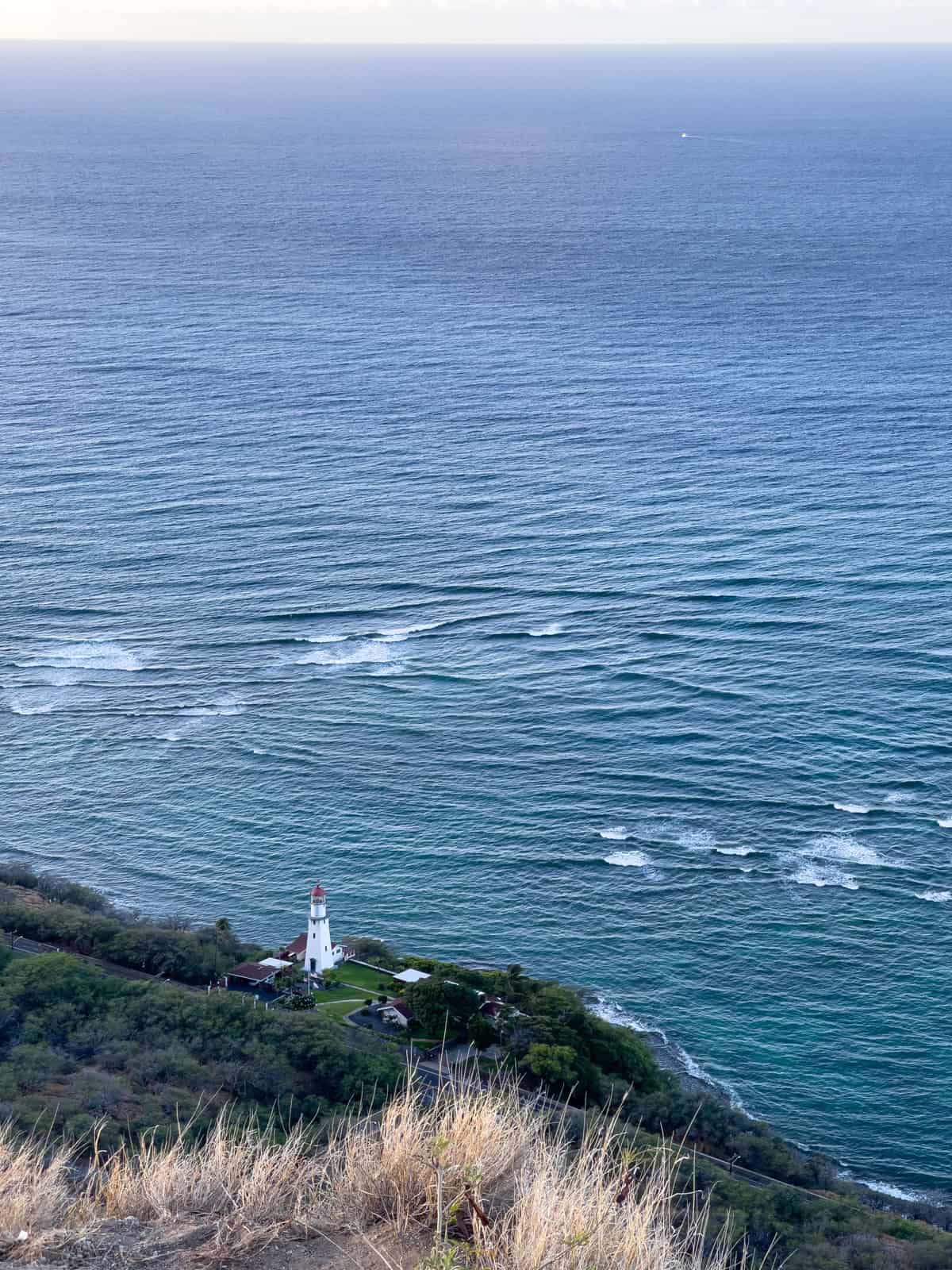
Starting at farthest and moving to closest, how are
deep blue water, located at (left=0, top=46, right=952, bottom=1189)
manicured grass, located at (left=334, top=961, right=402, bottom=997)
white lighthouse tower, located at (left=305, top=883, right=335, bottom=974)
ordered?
deep blue water, located at (left=0, top=46, right=952, bottom=1189) → white lighthouse tower, located at (left=305, top=883, right=335, bottom=974) → manicured grass, located at (left=334, top=961, right=402, bottom=997)

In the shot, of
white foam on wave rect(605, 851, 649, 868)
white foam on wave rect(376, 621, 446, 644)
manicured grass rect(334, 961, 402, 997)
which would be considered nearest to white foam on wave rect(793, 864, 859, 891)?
white foam on wave rect(605, 851, 649, 868)

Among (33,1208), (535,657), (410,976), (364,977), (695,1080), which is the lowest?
(695,1080)

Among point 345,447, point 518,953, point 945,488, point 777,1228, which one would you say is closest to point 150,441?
point 345,447

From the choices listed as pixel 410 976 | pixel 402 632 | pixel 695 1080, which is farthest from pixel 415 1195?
pixel 402 632

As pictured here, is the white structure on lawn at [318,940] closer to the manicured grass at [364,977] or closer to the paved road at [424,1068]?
the manicured grass at [364,977]

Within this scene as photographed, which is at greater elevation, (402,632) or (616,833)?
(402,632)

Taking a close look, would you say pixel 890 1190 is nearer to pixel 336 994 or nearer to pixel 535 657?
pixel 336 994

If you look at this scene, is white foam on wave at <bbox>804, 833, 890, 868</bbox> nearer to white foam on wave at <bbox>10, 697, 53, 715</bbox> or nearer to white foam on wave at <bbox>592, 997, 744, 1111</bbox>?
white foam on wave at <bbox>592, 997, 744, 1111</bbox>
